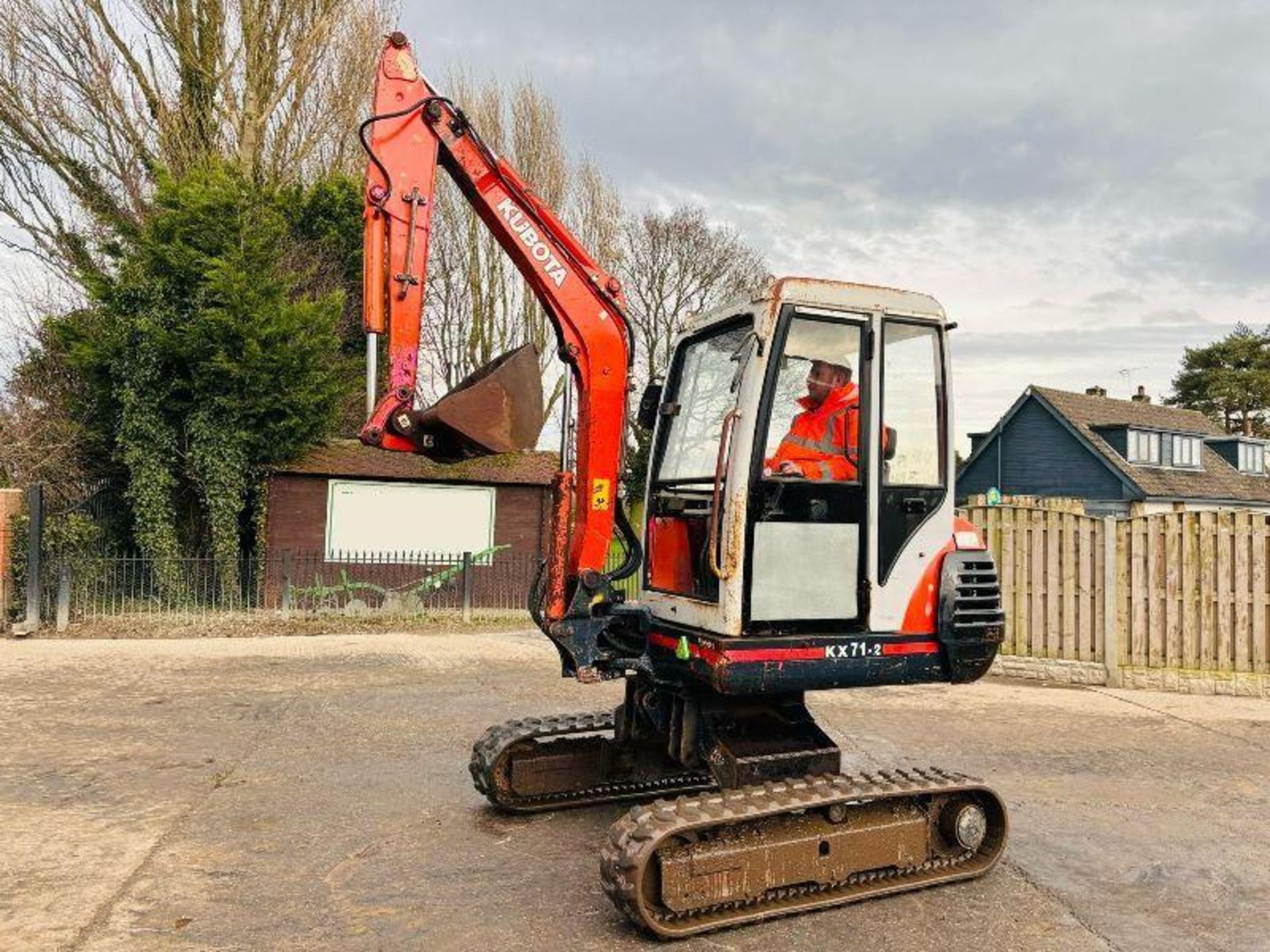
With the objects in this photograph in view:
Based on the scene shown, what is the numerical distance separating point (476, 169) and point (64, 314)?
637 inches

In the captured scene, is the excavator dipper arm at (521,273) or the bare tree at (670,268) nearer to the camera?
the excavator dipper arm at (521,273)

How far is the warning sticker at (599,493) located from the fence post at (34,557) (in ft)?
37.6

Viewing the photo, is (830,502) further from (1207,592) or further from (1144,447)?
(1144,447)

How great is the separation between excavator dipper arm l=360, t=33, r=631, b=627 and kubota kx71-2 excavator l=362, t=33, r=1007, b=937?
1 cm

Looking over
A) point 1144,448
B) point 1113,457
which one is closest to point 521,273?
point 1113,457

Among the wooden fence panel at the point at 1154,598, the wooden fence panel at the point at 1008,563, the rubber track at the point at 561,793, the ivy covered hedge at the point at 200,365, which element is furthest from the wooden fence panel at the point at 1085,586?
the ivy covered hedge at the point at 200,365

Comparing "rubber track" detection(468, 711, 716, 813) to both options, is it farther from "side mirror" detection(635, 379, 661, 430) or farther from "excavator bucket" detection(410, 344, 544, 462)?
"side mirror" detection(635, 379, 661, 430)

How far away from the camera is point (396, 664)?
1116 centimetres

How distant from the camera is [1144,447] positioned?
106ft

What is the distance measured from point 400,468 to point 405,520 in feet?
3.03

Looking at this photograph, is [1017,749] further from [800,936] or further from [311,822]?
[311,822]

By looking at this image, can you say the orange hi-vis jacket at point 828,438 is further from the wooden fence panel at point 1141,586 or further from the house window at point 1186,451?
the house window at point 1186,451

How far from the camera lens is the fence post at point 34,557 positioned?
13062 mm

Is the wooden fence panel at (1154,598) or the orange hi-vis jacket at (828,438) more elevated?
the orange hi-vis jacket at (828,438)
